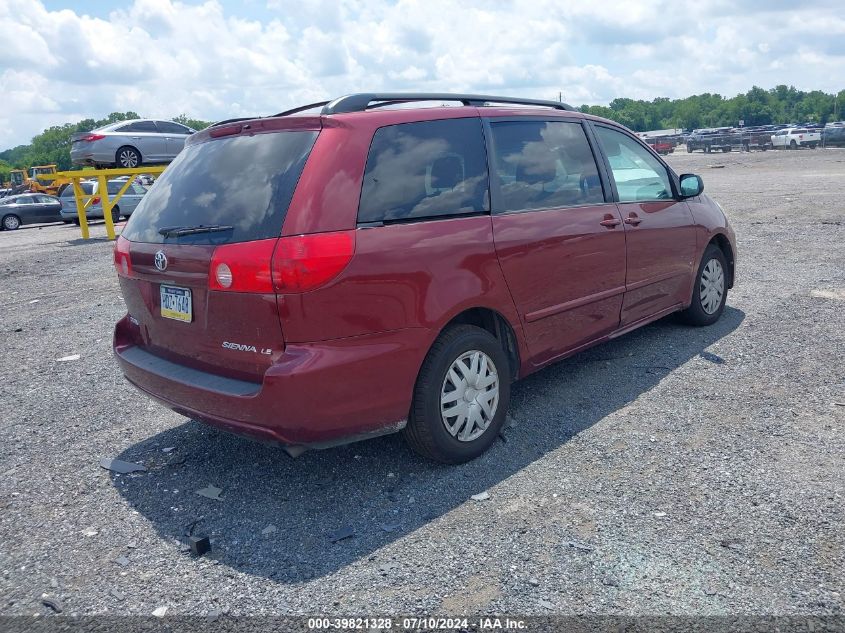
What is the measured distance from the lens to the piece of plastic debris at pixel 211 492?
12.3ft

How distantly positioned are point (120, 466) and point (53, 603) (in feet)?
4.39

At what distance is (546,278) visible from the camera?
4.36 metres

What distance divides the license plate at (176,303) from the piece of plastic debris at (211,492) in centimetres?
93

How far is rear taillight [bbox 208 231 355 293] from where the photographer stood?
3.18m

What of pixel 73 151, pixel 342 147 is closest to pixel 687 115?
pixel 73 151

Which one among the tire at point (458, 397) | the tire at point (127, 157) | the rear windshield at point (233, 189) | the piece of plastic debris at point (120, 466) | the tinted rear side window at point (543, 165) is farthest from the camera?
the tire at point (127, 157)

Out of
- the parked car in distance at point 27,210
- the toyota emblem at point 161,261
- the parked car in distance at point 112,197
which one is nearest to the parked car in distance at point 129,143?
the parked car in distance at point 112,197

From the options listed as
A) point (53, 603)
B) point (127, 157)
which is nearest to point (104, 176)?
point (127, 157)

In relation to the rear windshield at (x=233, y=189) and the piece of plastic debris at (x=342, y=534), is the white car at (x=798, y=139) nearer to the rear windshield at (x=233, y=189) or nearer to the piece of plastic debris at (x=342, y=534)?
the rear windshield at (x=233, y=189)

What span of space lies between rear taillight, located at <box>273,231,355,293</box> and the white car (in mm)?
56197

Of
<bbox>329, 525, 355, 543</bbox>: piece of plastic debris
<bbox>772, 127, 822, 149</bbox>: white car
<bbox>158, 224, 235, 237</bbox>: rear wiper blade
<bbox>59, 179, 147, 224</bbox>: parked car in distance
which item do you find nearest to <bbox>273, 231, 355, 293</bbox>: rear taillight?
<bbox>158, 224, 235, 237</bbox>: rear wiper blade

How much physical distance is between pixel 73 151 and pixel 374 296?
1713cm

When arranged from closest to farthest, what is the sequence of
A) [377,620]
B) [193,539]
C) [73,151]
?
[377,620] < [193,539] < [73,151]

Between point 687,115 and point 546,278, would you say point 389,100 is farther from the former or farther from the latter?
point 687,115
